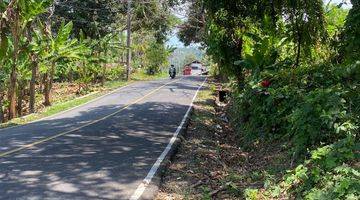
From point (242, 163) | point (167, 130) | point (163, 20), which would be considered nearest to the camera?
point (242, 163)

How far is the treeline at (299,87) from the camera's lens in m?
6.09

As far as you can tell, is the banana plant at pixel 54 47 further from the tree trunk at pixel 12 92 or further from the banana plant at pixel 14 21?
the tree trunk at pixel 12 92

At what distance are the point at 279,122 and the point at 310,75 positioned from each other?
1.27 m

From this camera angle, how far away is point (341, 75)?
349 inches

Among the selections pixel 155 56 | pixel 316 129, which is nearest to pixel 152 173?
pixel 316 129

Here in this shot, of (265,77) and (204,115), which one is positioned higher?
(265,77)

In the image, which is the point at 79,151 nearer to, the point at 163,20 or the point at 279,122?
the point at 279,122

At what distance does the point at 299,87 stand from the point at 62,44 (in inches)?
578

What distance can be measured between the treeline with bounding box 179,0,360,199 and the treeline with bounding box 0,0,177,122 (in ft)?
25.8

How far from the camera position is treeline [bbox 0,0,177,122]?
1916cm

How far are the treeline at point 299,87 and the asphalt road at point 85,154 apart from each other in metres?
2.46

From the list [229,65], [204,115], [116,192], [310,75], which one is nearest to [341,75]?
[310,75]

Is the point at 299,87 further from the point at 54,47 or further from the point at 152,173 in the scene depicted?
the point at 54,47

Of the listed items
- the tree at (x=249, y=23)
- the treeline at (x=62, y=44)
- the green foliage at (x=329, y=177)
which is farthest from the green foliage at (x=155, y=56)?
the green foliage at (x=329, y=177)
